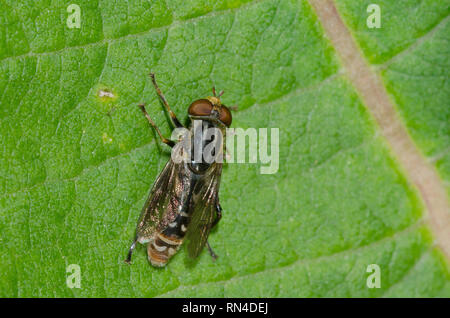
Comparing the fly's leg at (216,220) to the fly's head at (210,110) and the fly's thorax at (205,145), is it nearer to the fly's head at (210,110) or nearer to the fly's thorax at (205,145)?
the fly's thorax at (205,145)

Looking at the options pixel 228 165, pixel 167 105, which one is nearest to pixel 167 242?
pixel 228 165

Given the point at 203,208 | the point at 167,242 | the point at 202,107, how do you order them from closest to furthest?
the point at 202,107, the point at 167,242, the point at 203,208

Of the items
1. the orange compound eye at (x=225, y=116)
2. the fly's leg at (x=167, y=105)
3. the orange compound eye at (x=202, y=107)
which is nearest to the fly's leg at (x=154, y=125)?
the fly's leg at (x=167, y=105)

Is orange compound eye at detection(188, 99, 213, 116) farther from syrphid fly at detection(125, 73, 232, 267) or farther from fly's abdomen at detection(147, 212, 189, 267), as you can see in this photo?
fly's abdomen at detection(147, 212, 189, 267)

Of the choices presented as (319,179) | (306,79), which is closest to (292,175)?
(319,179)

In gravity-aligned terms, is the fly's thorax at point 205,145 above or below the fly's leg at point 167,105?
below

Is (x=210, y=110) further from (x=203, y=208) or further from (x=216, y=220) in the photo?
(x=216, y=220)

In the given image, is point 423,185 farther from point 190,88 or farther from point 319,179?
point 190,88

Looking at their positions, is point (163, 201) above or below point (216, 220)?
above
